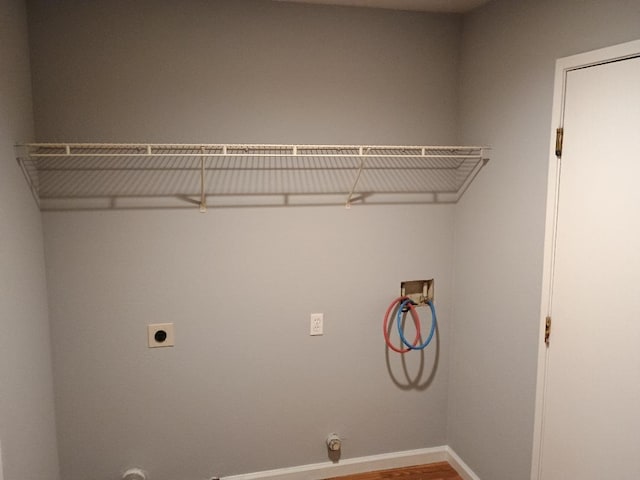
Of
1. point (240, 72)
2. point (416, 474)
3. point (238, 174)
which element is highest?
point (240, 72)

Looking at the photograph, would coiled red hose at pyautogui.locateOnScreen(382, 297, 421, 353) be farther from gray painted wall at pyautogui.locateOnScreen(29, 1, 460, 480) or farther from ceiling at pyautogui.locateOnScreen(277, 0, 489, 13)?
ceiling at pyautogui.locateOnScreen(277, 0, 489, 13)

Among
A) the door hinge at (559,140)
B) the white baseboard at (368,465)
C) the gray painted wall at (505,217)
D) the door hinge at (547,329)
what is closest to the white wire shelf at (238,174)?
the gray painted wall at (505,217)

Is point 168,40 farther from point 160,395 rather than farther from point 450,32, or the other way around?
point 160,395

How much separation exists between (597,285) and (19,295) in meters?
2.22

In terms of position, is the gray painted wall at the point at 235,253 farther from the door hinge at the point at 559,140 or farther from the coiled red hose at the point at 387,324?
the door hinge at the point at 559,140

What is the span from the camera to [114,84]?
216 centimetres

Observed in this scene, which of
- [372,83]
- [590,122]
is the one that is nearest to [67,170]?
[372,83]

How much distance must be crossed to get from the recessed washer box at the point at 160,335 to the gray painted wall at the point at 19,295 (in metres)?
0.45

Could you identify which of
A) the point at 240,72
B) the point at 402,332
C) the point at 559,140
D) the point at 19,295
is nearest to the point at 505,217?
the point at 559,140

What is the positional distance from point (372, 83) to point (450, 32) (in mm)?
514

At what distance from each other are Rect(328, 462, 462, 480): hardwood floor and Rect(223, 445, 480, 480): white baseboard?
0.02 m

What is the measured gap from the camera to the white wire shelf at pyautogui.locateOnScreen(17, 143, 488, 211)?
7.07 feet

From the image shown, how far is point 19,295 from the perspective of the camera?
1909 millimetres

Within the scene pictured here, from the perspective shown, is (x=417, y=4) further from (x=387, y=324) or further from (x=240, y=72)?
(x=387, y=324)
